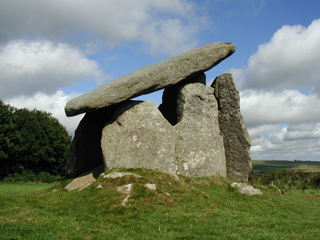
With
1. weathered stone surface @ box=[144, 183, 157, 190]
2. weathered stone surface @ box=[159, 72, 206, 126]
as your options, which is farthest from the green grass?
weathered stone surface @ box=[159, 72, 206, 126]

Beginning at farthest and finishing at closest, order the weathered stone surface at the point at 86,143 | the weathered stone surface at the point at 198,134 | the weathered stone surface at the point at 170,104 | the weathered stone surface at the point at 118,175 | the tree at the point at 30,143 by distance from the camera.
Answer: the tree at the point at 30,143 < the weathered stone surface at the point at 170,104 < the weathered stone surface at the point at 86,143 < the weathered stone surface at the point at 198,134 < the weathered stone surface at the point at 118,175

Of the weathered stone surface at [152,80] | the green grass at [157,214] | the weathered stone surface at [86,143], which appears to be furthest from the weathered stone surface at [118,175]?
the weathered stone surface at [86,143]

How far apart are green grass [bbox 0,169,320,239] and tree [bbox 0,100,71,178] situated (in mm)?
18348

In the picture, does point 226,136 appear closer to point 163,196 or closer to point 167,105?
point 167,105

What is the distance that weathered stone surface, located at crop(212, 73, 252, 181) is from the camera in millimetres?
15797

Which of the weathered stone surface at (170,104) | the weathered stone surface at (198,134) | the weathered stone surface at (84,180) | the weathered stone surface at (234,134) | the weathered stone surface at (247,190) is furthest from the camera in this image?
the weathered stone surface at (170,104)

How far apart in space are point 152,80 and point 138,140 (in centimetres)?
292

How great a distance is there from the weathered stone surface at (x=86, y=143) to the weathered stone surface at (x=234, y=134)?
256 inches

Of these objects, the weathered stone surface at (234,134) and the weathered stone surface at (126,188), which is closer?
the weathered stone surface at (126,188)

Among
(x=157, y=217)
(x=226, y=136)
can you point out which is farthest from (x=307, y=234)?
(x=226, y=136)

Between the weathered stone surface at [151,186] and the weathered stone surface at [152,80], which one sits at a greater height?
the weathered stone surface at [152,80]

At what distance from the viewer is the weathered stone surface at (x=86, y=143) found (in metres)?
16.3

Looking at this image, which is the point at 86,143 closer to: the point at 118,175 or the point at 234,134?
the point at 118,175

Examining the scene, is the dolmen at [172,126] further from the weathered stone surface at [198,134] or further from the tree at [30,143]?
the tree at [30,143]
